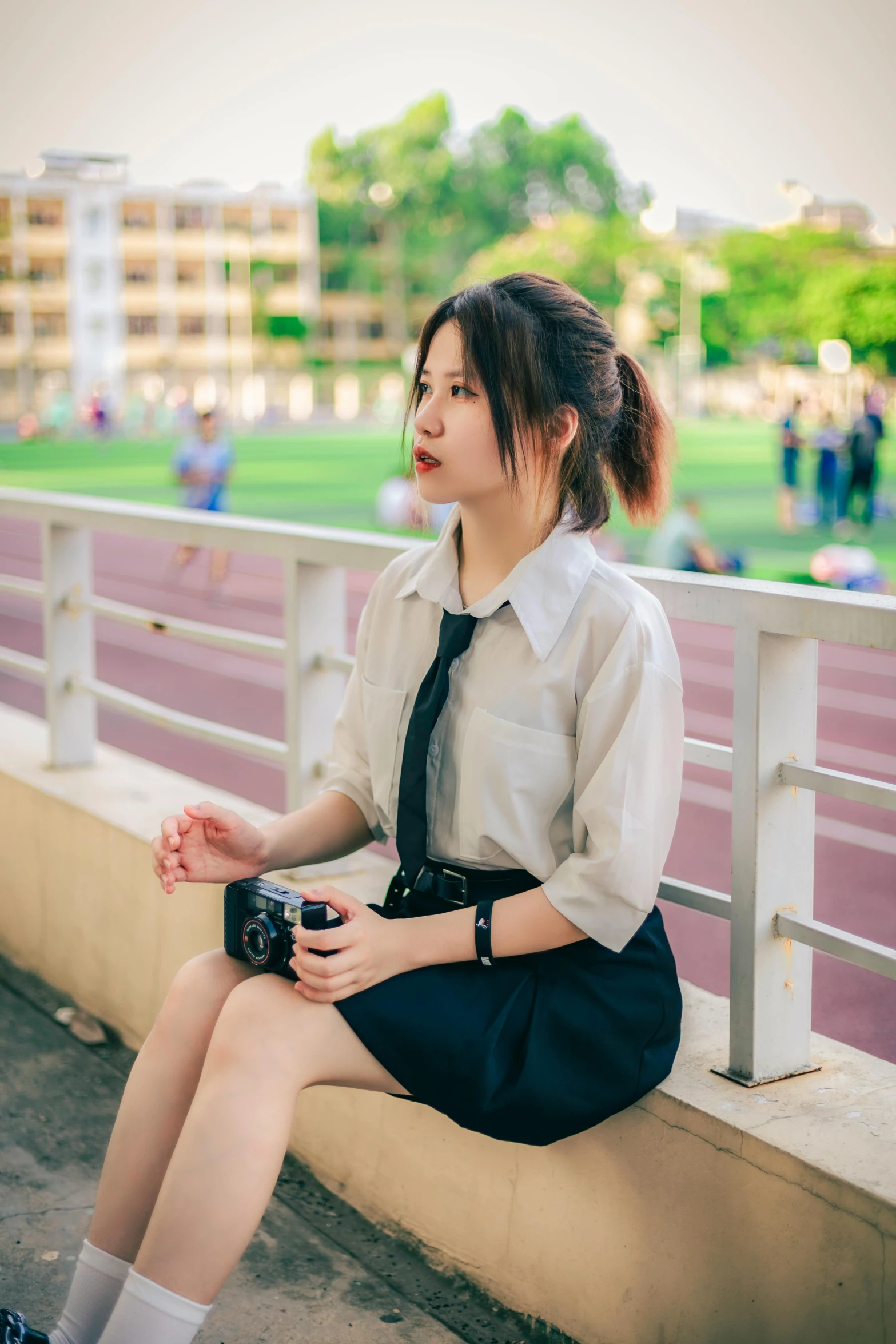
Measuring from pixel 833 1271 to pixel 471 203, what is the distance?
11354 centimetres

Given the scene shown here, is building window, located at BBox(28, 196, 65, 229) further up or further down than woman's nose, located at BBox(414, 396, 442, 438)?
further up

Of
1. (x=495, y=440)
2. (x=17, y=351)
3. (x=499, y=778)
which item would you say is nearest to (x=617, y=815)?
(x=499, y=778)

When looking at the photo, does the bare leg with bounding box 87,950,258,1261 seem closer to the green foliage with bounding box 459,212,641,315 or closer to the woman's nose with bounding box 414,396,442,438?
the woman's nose with bounding box 414,396,442,438

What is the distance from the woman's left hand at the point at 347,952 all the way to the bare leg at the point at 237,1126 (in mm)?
43

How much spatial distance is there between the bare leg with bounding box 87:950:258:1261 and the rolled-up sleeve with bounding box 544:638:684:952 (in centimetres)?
50

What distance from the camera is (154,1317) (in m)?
1.60

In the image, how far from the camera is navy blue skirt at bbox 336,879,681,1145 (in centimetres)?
175

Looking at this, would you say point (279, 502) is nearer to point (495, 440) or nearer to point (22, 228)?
A: point (495, 440)

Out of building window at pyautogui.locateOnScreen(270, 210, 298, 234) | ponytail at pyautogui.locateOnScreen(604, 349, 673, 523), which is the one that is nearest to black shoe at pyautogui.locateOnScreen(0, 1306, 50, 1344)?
ponytail at pyautogui.locateOnScreen(604, 349, 673, 523)

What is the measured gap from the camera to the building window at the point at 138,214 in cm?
9200

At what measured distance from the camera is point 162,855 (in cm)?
197

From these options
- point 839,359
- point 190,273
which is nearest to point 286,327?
point 190,273

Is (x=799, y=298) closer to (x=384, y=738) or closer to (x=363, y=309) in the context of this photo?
(x=363, y=309)

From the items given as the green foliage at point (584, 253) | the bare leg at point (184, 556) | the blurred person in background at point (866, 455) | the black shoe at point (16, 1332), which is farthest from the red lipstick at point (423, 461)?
the green foliage at point (584, 253)
